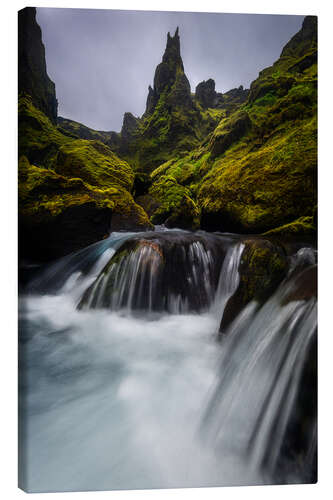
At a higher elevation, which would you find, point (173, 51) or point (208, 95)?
point (173, 51)

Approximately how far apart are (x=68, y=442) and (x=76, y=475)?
0.20m

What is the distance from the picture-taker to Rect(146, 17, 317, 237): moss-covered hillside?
7.06 ft

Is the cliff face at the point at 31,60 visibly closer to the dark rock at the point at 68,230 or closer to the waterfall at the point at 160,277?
the dark rock at the point at 68,230

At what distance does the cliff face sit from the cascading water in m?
1.58

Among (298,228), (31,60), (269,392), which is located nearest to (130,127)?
(31,60)

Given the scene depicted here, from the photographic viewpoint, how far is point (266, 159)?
275 cm

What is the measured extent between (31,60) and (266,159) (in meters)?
2.49

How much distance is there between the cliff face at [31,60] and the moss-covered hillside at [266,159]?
5.37ft

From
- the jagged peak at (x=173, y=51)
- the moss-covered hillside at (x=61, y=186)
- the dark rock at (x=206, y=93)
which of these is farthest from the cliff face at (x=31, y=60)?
the dark rock at (x=206, y=93)

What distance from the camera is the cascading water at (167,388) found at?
1584 mm

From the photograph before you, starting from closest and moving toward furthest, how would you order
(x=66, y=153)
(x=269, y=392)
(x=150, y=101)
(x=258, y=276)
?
Result: 1. (x=269, y=392)
2. (x=258, y=276)
3. (x=150, y=101)
4. (x=66, y=153)

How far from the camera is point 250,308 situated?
2.09 m

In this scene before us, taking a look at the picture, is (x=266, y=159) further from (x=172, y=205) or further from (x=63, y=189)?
(x=63, y=189)

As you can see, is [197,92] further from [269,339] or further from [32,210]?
[269,339]
